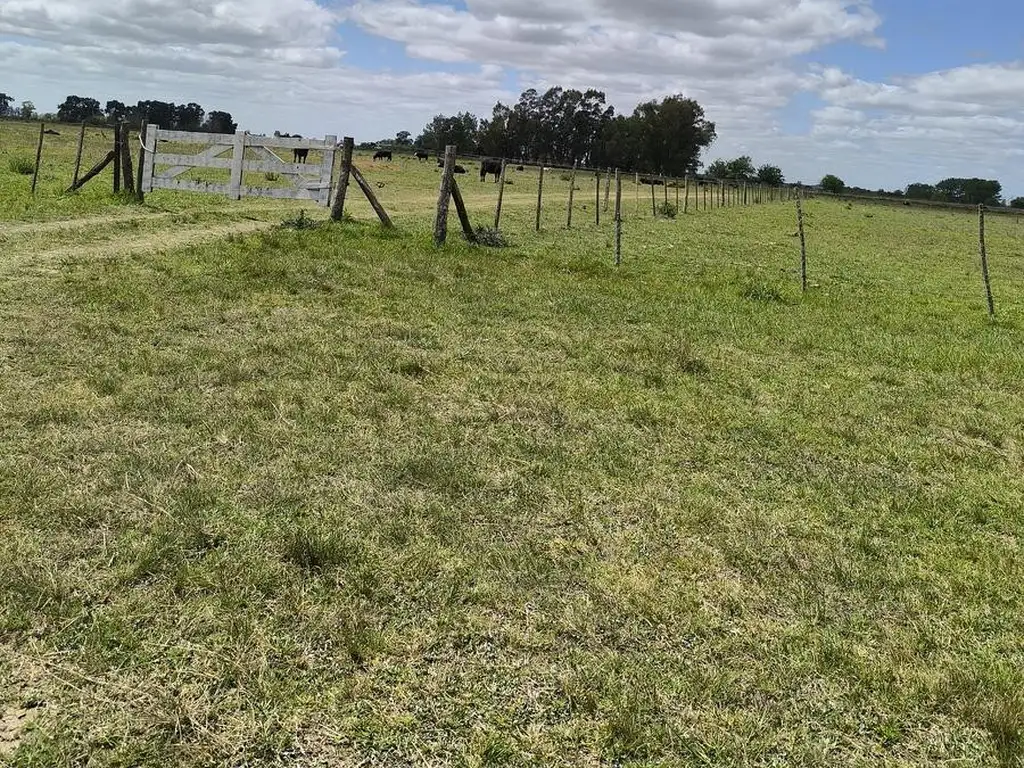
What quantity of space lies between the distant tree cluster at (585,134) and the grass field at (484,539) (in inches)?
3161

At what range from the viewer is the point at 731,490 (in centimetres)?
476

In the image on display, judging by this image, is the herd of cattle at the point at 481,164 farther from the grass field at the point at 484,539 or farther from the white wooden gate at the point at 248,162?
the grass field at the point at 484,539

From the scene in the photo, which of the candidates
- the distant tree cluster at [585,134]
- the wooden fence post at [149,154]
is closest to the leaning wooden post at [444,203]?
the wooden fence post at [149,154]

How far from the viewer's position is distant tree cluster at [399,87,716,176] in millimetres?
92312

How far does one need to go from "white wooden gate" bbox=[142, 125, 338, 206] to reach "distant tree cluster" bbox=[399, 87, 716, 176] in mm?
71464

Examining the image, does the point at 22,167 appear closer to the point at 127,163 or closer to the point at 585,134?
the point at 127,163

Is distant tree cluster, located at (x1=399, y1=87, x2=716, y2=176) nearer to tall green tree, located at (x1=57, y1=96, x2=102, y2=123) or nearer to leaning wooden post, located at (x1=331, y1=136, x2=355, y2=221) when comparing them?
tall green tree, located at (x1=57, y1=96, x2=102, y2=123)

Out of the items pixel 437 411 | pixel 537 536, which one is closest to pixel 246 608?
pixel 537 536

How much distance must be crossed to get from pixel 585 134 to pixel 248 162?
335 feet

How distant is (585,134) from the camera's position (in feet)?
A: 364

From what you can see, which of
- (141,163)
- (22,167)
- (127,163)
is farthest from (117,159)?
(22,167)

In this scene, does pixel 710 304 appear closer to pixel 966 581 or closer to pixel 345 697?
pixel 966 581

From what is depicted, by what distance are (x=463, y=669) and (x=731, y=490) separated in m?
2.43

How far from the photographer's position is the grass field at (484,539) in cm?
269
